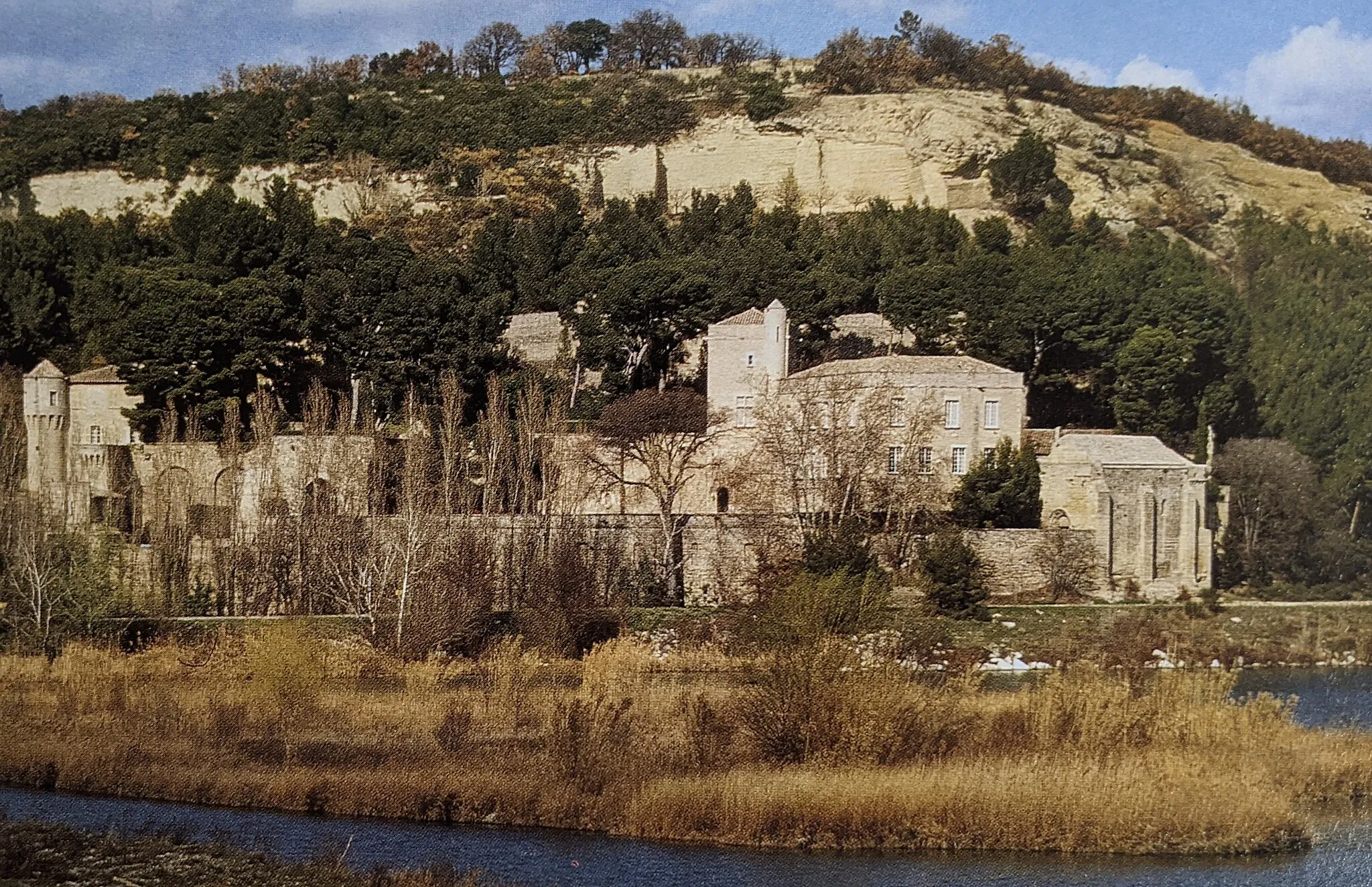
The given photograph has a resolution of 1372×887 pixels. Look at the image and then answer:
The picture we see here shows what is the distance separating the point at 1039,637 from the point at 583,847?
14.8 m

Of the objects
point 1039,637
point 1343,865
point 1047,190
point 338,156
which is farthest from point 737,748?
point 338,156

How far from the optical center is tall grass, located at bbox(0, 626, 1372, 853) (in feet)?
62.9

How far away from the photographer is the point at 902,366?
3794 cm

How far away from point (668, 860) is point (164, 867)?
5279mm

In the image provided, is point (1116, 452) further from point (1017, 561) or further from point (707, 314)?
point (707, 314)

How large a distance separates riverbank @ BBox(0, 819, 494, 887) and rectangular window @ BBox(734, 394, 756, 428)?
72.3 ft

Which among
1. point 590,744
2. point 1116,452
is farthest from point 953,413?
point 590,744

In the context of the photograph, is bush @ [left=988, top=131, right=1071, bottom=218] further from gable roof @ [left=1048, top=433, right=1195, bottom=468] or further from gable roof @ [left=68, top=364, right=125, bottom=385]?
gable roof @ [left=68, top=364, right=125, bottom=385]

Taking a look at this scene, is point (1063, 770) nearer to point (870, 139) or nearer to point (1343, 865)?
point (1343, 865)

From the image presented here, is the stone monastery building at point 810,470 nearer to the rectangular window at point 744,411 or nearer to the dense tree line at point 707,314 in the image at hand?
the rectangular window at point 744,411

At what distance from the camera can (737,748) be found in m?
21.5

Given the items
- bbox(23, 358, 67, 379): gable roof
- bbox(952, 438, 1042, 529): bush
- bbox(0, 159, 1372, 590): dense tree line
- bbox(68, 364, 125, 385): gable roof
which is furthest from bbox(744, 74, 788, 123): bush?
bbox(952, 438, 1042, 529): bush

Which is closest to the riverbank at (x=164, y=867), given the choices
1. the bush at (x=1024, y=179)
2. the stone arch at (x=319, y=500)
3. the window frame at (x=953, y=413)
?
the stone arch at (x=319, y=500)

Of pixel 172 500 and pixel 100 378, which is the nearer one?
pixel 172 500
